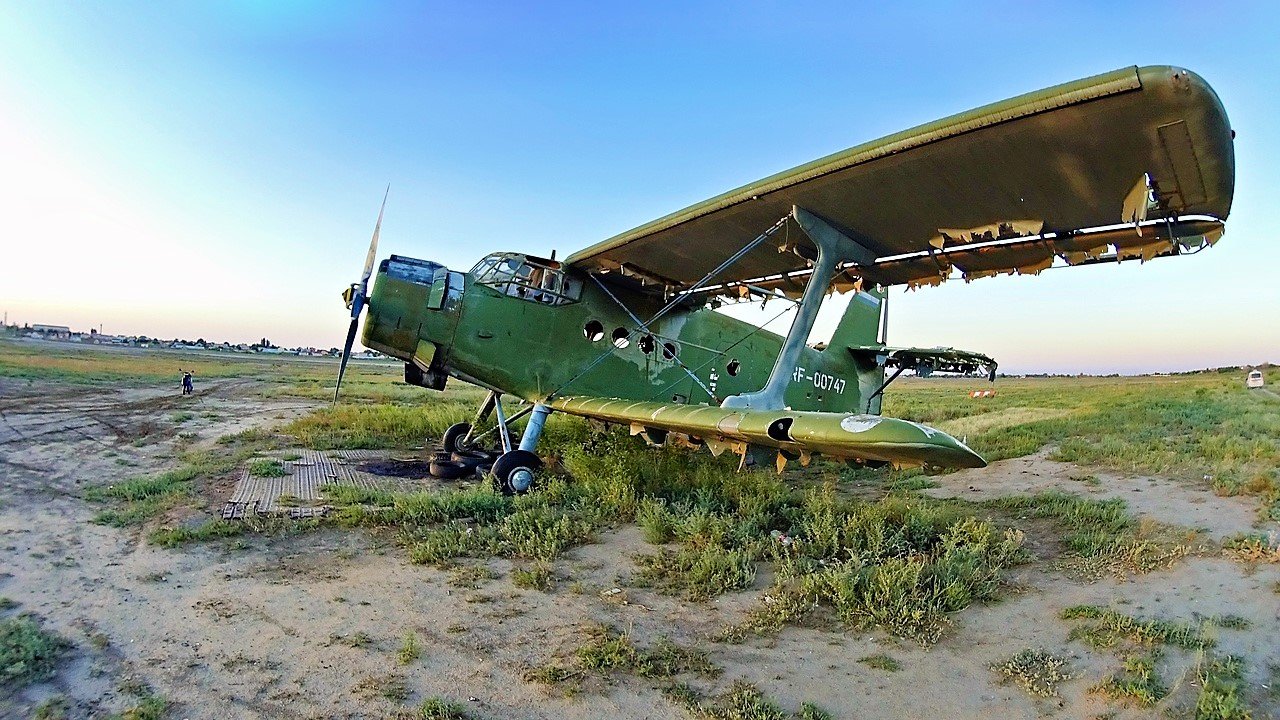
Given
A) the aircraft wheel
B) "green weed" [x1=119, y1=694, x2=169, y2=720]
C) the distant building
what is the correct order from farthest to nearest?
the distant building
the aircraft wheel
"green weed" [x1=119, y1=694, x2=169, y2=720]

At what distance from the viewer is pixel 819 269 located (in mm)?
6156

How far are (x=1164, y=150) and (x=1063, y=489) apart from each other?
6420 millimetres

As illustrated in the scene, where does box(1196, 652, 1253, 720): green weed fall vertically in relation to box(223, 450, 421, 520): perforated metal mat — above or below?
above

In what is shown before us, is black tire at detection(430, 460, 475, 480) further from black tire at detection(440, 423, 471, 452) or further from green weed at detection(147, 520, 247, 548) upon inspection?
green weed at detection(147, 520, 247, 548)

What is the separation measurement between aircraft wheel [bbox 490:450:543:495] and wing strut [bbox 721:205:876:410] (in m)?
3.09

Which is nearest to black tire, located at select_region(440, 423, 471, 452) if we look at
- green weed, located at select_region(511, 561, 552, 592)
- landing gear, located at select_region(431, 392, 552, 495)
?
landing gear, located at select_region(431, 392, 552, 495)

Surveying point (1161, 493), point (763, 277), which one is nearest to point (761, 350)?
point (763, 277)

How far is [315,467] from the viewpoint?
30.6 feet

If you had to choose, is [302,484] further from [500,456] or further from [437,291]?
[437,291]

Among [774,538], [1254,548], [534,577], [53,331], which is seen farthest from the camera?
[53,331]

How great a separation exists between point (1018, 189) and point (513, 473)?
20.2 ft

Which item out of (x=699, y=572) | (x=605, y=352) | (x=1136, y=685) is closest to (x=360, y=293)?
(x=605, y=352)

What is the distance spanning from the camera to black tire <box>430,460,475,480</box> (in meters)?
9.10

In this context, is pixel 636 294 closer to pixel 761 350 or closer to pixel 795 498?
pixel 761 350
